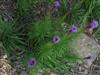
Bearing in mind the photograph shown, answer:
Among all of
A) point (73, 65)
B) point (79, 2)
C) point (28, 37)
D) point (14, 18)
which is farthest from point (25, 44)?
point (79, 2)

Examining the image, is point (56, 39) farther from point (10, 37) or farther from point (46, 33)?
point (10, 37)

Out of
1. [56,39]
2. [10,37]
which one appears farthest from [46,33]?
[10,37]

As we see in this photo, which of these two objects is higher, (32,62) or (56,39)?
(56,39)

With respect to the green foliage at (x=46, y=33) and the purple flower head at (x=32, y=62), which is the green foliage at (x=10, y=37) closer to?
the green foliage at (x=46, y=33)

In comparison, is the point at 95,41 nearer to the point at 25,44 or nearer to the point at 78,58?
the point at 78,58

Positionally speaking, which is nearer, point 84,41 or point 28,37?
point 28,37

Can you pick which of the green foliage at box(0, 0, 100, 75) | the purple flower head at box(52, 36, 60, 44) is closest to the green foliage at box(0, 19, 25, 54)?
the green foliage at box(0, 0, 100, 75)

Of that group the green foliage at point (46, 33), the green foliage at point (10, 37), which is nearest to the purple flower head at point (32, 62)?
Result: the green foliage at point (46, 33)

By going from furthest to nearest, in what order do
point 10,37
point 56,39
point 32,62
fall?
point 10,37
point 32,62
point 56,39

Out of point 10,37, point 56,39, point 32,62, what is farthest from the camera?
point 10,37

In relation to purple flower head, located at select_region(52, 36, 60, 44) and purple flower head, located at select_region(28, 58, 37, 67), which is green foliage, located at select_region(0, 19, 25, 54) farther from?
purple flower head, located at select_region(52, 36, 60, 44)

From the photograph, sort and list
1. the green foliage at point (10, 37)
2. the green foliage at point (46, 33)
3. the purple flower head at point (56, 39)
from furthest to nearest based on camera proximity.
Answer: the green foliage at point (10, 37), the green foliage at point (46, 33), the purple flower head at point (56, 39)
